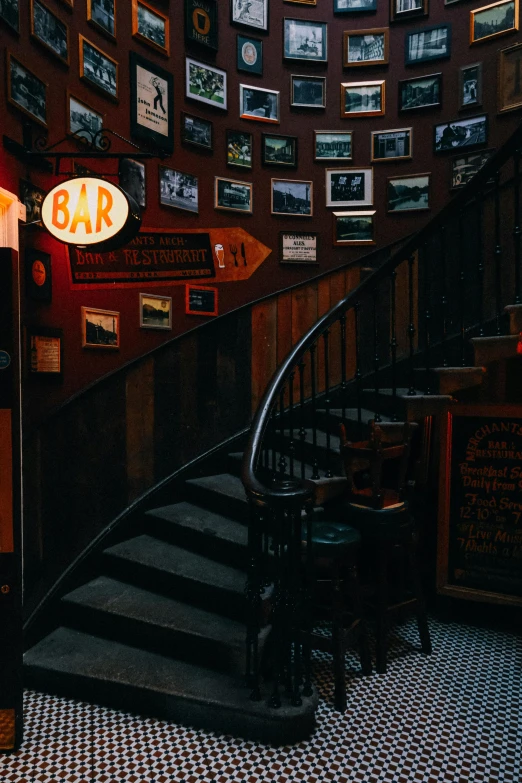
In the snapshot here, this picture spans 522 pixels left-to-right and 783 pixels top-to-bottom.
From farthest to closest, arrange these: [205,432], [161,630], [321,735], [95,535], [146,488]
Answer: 1. [205,432]
2. [146,488]
3. [95,535]
4. [161,630]
5. [321,735]

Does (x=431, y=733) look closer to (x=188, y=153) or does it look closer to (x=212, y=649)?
(x=212, y=649)

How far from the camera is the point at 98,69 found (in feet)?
12.4

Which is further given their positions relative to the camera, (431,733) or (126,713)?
(126,713)

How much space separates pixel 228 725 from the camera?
8.63ft

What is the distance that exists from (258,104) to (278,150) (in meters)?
0.41

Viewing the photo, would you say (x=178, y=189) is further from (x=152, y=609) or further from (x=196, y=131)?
(x=152, y=609)

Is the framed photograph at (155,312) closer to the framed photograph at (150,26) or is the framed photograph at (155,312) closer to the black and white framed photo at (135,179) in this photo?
the black and white framed photo at (135,179)

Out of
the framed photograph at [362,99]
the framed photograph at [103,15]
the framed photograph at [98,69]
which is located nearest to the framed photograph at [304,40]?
the framed photograph at [362,99]

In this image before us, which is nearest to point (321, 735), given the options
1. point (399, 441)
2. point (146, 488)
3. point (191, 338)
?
point (399, 441)

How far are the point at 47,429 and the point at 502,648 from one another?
3061mm

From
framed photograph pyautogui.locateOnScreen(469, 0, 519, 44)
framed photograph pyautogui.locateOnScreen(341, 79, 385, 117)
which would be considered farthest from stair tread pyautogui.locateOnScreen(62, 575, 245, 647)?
framed photograph pyautogui.locateOnScreen(469, 0, 519, 44)

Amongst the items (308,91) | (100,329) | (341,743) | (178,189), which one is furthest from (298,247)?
(341,743)

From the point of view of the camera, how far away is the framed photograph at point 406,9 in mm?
4898

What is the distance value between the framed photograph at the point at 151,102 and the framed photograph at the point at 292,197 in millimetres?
1042
